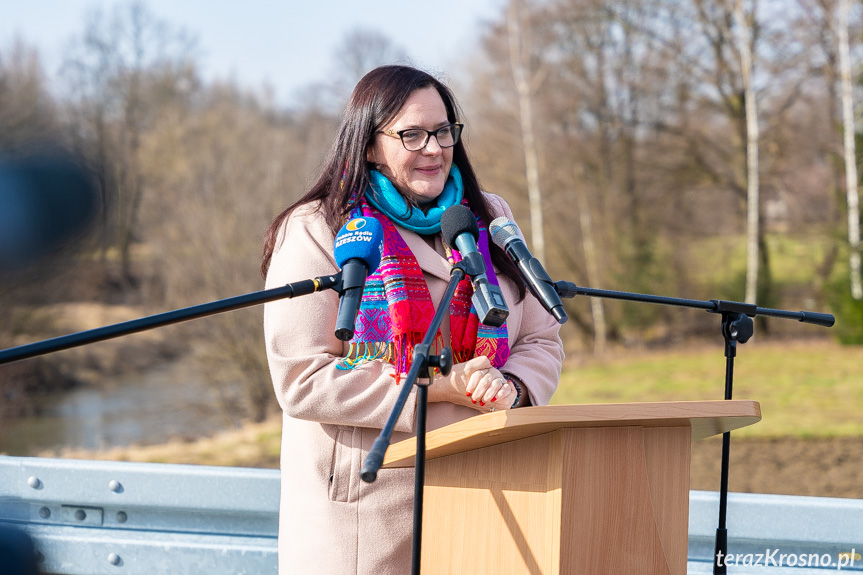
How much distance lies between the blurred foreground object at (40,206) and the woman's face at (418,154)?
1.18m

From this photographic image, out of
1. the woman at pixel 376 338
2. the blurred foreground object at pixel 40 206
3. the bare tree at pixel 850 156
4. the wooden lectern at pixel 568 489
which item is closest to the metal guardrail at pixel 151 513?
the woman at pixel 376 338

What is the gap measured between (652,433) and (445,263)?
0.74m

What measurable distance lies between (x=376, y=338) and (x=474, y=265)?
1.80 ft

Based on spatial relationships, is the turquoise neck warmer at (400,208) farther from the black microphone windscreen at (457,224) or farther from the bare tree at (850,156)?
the bare tree at (850,156)

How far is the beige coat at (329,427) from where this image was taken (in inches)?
76.0

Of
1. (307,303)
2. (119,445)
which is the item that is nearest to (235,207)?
(119,445)

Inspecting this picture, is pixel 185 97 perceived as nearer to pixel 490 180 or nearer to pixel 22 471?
pixel 490 180

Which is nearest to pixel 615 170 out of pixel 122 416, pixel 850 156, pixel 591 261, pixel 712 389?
pixel 591 261

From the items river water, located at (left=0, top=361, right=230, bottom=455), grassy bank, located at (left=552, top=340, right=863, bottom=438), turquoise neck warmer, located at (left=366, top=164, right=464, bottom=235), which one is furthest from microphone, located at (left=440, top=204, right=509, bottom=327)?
river water, located at (left=0, top=361, right=230, bottom=455)

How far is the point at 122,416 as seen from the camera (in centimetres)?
1434

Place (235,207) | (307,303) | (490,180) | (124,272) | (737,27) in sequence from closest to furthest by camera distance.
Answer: (307,303) < (124,272) < (235,207) < (737,27) < (490,180)

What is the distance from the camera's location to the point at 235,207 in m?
14.8

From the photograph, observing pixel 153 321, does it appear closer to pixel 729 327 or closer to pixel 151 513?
pixel 729 327

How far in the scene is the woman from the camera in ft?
6.37
